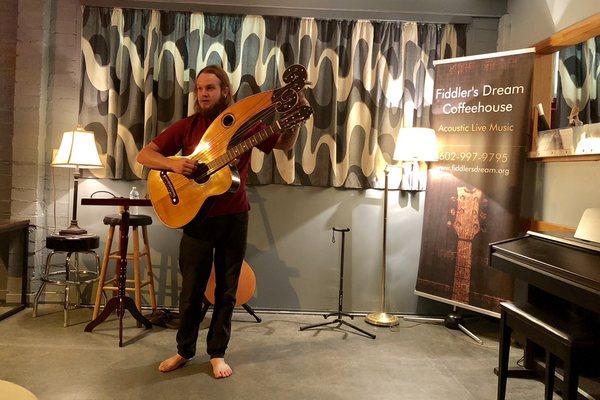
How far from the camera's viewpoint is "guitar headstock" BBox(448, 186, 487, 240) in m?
3.12

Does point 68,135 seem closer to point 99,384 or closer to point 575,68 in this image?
point 99,384

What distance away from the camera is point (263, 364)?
8.40 ft

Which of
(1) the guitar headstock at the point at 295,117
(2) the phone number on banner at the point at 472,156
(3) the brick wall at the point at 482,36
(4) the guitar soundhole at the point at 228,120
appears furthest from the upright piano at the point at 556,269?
(3) the brick wall at the point at 482,36

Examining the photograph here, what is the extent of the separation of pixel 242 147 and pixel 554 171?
6.39 feet

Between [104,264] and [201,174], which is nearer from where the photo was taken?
[201,174]

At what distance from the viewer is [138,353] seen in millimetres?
2633

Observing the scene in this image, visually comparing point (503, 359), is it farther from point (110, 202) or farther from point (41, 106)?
point (41, 106)

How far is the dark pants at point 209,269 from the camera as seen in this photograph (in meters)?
2.31

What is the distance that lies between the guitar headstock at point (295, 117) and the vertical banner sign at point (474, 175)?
1559 mm

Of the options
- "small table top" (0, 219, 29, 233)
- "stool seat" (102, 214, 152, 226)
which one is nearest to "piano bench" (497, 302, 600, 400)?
"stool seat" (102, 214, 152, 226)

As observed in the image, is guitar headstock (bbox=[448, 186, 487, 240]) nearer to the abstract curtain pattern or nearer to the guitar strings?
the abstract curtain pattern

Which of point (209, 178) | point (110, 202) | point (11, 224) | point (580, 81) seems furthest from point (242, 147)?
point (580, 81)

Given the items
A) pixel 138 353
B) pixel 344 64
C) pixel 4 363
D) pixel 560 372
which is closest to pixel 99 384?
pixel 138 353

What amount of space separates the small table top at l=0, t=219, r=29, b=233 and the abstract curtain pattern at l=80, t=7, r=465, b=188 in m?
0.65
